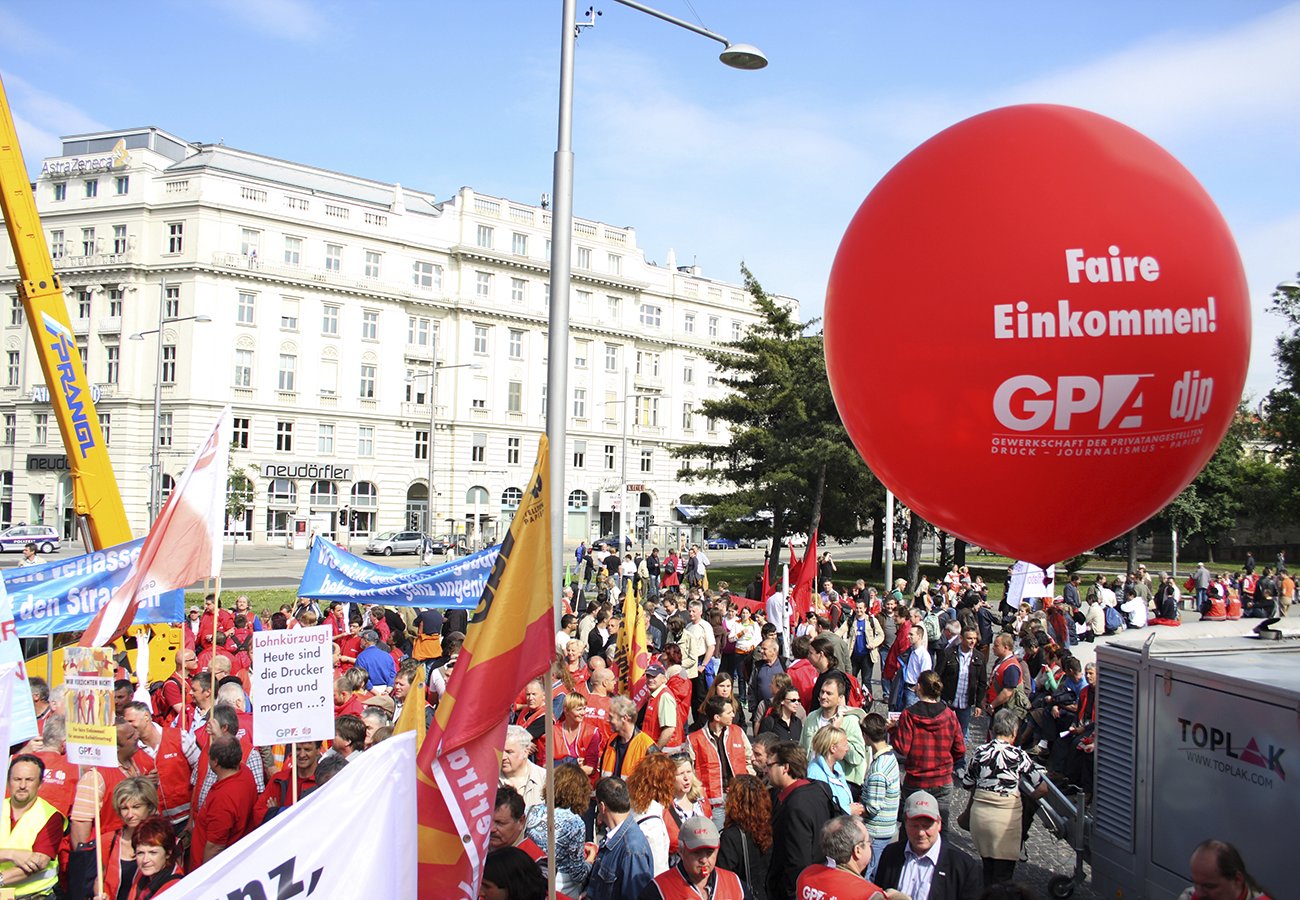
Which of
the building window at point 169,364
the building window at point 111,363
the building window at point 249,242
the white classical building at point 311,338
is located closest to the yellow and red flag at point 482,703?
the white classical building at point 311,338

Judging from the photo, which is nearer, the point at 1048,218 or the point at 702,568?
the point at 1048,218

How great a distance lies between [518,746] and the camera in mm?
6305

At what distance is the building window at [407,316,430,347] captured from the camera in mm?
66062

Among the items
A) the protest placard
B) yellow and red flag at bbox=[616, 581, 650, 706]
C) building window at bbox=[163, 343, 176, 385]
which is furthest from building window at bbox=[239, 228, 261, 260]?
the protest placard

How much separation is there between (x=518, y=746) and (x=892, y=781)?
2400 mm

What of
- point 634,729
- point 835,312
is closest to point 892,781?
point 634,729

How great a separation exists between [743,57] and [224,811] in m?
7.81

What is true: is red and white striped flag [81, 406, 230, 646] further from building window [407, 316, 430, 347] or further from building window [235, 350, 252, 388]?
building window [407, 316, 430, 347]

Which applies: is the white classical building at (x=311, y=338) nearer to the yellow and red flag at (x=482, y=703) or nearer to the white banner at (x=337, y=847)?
the yellow and red flag at (x=482, y=703)

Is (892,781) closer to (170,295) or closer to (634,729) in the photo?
(634,729)

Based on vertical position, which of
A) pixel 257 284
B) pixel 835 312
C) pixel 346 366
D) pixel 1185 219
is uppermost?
pixel 257 284

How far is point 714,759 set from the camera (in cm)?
762

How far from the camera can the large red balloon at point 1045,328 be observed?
3779 millimetres

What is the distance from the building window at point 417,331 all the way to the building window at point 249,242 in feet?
32.9
